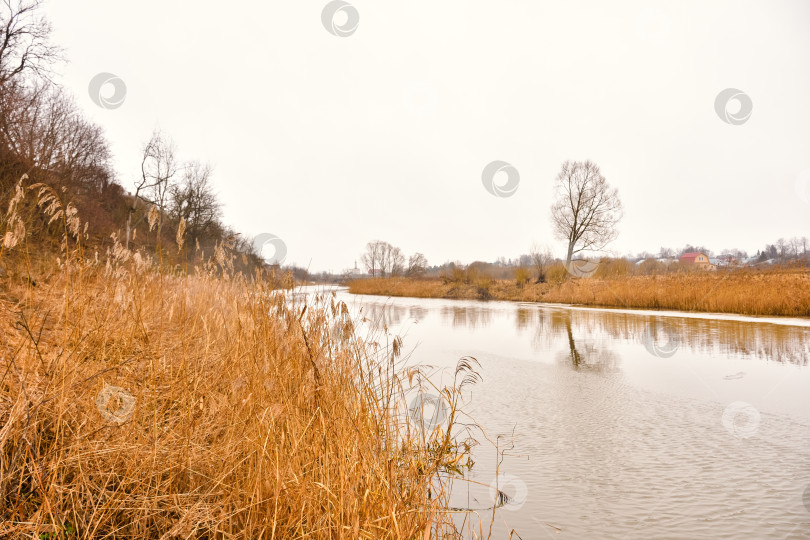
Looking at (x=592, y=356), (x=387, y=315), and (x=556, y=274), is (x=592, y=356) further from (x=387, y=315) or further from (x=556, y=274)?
(x=556, y=274)

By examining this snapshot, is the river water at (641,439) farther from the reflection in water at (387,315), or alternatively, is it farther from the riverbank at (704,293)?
the riverbank at (704,293)

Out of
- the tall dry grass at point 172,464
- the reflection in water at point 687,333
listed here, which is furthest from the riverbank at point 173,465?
the reflection in water at point 687,333

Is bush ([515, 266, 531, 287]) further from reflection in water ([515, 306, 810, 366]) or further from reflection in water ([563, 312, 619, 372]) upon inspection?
reflection in water ([563, 312, 619, 372])

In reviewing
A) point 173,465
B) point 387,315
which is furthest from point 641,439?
point 387,315

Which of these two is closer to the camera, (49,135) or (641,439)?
(641,439)

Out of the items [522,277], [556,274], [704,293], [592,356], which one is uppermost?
[556,274]

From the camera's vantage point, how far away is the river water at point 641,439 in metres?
2.72

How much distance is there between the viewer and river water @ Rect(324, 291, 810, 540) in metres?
2.72

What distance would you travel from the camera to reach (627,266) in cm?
2591

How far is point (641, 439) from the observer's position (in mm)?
4066

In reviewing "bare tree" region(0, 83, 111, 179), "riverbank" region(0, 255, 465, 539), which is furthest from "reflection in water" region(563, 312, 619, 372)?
"bare tree" region(0, 83, 111, 179)

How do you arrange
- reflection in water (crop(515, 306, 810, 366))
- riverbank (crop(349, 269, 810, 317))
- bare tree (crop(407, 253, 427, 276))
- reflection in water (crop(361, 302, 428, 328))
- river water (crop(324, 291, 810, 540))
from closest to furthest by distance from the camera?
1. river water (crop(324, 291, 810, 540))
2. reflection in water (crop(515, 306, 810, 366))
3. reflection in water (crop(361, 302, 428, 328))
4. riverbank (crop(349, 269, 810, 317))
5. bare tree (crop(407, 253, 427, 276))

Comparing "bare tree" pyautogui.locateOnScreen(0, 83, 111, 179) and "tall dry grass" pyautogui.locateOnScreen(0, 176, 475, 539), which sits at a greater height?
"bare tree" pyautogui.locateOnScreen(0, 83, 111, 179)

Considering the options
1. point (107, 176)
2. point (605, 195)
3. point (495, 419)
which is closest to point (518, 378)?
point (495, 419)
